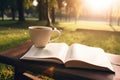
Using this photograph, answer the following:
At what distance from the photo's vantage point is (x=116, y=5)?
1077 inches

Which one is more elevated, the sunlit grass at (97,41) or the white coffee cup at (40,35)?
the white coffee cup at (40,35)

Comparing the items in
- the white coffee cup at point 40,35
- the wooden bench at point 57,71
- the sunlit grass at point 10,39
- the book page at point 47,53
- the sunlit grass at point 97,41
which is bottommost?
the sunlit grass at point 97,41

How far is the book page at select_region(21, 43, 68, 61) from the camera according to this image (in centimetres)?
208

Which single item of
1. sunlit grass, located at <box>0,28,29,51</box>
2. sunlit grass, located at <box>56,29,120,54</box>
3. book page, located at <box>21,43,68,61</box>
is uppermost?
book page, located at <box>21,43,68,61</box>

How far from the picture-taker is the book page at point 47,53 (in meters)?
2.08

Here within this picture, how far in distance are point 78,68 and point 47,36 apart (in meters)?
0.63

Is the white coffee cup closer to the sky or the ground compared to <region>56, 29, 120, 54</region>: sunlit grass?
closer to the sky

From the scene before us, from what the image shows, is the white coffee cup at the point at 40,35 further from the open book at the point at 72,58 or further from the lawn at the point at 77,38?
the lawn at the point at 77,38

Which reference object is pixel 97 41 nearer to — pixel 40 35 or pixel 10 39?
pixel 10 39

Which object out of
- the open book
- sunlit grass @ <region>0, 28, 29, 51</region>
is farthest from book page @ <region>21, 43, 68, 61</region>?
sunlit grass @ <region>0, 28, 29, 51</region>

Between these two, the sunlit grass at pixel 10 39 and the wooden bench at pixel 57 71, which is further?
the sunlit grass at pixel 10 39

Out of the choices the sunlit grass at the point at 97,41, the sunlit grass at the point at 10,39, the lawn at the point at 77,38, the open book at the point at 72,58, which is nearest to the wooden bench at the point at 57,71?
the open book at the point at 72,58

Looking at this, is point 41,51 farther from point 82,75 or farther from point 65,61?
point 82,75

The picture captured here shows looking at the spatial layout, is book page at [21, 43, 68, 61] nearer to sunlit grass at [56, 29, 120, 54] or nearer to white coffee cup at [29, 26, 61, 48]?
white coffee cup at [29, 26, 61, 48]
